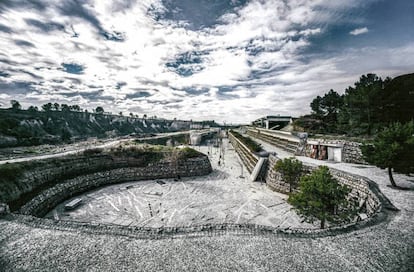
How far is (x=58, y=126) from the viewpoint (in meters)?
93.8

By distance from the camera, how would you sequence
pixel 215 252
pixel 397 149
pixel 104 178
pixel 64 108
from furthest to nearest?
pixel 64 108
pixel 104 178
pixel 397 149
pixel 215 252

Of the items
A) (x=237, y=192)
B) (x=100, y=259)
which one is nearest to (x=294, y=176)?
(x=237, y=192)

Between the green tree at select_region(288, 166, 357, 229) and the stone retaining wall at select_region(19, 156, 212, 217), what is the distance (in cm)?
2191

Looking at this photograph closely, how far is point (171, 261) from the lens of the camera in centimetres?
752

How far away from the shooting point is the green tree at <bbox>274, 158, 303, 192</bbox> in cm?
2052

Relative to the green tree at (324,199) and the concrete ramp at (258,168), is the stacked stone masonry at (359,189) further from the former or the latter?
the concrete ramp at (258,168)

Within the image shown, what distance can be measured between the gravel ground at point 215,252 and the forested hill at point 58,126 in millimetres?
65505

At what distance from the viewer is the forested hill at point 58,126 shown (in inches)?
2284

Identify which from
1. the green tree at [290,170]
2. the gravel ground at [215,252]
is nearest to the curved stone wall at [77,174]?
the gravel ground at [215,252]

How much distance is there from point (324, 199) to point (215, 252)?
8121 mm

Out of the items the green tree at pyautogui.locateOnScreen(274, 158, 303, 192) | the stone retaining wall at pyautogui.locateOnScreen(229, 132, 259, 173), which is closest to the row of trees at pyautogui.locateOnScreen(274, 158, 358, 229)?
the green tree at pyautogui.locateOnScreen(274, 158, 303, 192)

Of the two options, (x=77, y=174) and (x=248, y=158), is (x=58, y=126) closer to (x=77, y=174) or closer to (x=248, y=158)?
(x=77, y=174)

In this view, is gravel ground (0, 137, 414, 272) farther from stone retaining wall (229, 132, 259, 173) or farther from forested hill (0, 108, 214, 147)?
forested hill (0, 108, 214, 147)

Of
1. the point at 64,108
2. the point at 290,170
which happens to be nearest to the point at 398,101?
the point at 290,170
